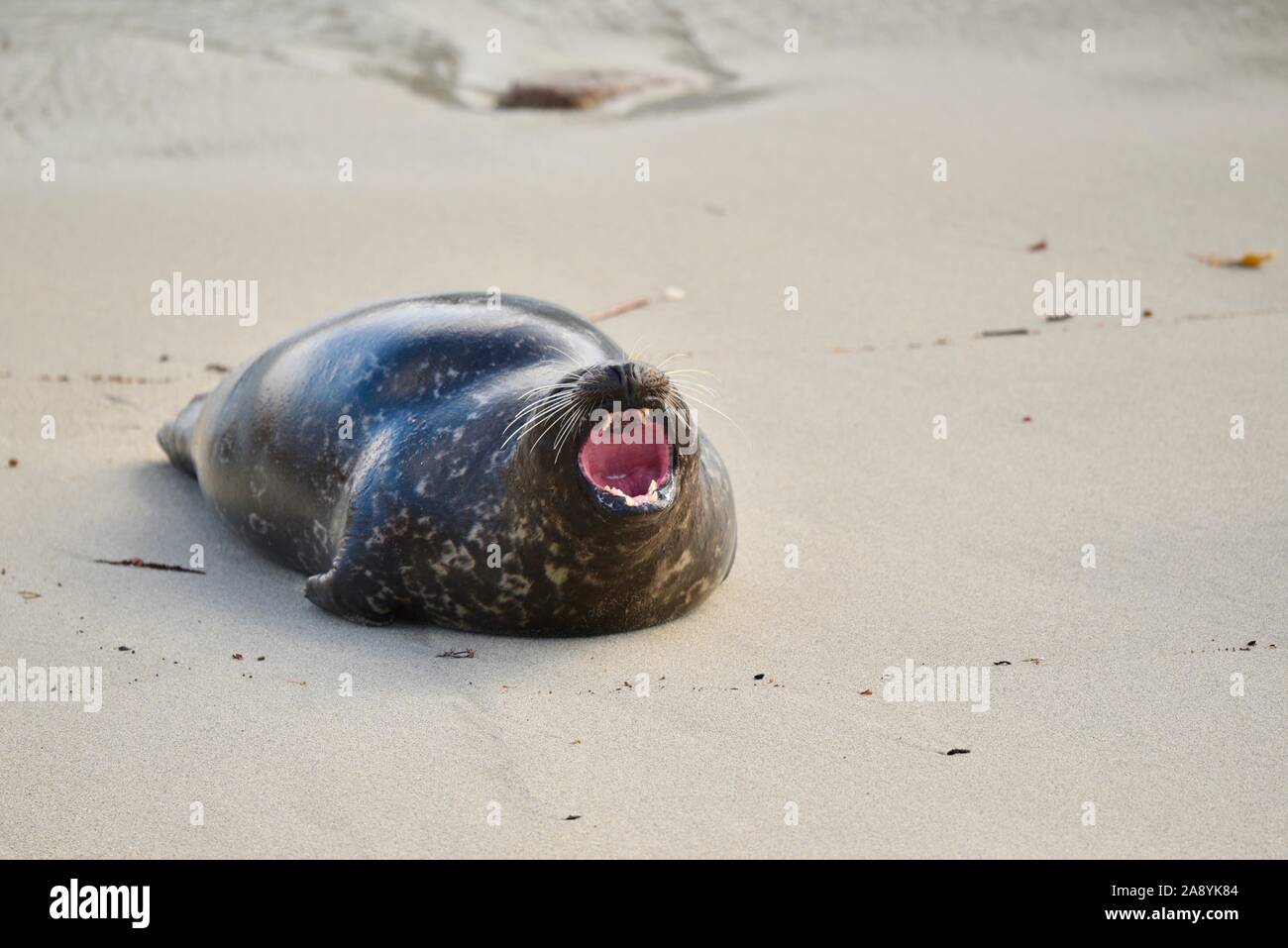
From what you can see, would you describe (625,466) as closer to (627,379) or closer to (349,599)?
(627,379)

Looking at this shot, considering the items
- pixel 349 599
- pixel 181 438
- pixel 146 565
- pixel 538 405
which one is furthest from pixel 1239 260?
pixel 146 565

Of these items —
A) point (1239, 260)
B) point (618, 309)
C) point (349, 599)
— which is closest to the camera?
point (349, 599)

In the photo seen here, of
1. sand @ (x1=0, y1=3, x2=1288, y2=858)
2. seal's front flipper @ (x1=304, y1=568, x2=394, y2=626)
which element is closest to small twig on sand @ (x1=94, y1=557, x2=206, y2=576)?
sand @ (x1=0, y1=3, x2=1288, y2=858)

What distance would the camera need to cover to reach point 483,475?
13.2 ft

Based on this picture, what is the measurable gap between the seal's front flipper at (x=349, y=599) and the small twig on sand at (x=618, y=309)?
9.65 feet

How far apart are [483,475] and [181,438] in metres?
1.68

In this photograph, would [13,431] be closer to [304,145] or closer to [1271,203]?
[304,145]

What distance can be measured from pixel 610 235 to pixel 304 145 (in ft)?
8.11

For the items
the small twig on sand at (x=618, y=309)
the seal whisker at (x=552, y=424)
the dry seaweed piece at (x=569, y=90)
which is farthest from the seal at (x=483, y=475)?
the dry seaweed piece at (x=569, y=90)

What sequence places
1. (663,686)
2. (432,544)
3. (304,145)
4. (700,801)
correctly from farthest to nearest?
(304,145) < (432,544) < (663,686) < (700,801)

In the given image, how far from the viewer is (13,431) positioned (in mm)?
5637

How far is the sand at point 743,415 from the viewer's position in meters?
3.29

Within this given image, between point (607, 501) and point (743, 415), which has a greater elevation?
point (743, 415)

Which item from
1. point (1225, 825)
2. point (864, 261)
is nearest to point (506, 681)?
point (1225, 825)
